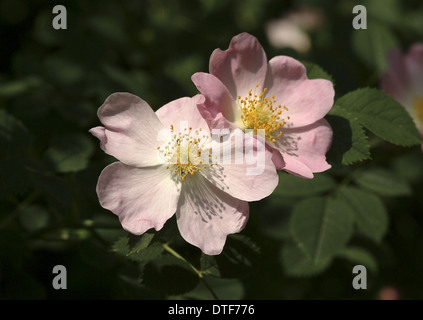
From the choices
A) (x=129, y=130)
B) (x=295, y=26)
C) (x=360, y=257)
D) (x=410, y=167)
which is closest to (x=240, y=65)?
(x=129, y=130)

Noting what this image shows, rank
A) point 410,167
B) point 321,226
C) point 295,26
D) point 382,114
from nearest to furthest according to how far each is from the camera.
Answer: point 382,114 < point 321,226 < point 410,167 < point 295,26

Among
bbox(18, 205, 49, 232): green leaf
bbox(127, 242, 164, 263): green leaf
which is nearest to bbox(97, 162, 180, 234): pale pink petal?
bbox(127, 242, 164, 263): green leaf

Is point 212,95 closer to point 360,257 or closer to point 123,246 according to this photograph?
point 123,246

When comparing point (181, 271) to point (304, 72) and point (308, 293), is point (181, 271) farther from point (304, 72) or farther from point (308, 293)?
point (308, 293)

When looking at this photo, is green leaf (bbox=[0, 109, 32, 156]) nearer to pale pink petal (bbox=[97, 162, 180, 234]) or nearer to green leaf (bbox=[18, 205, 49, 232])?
green leaf (bbox=[18, 205, 49, 232])

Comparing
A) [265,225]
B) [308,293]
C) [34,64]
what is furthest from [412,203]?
[34,64]
